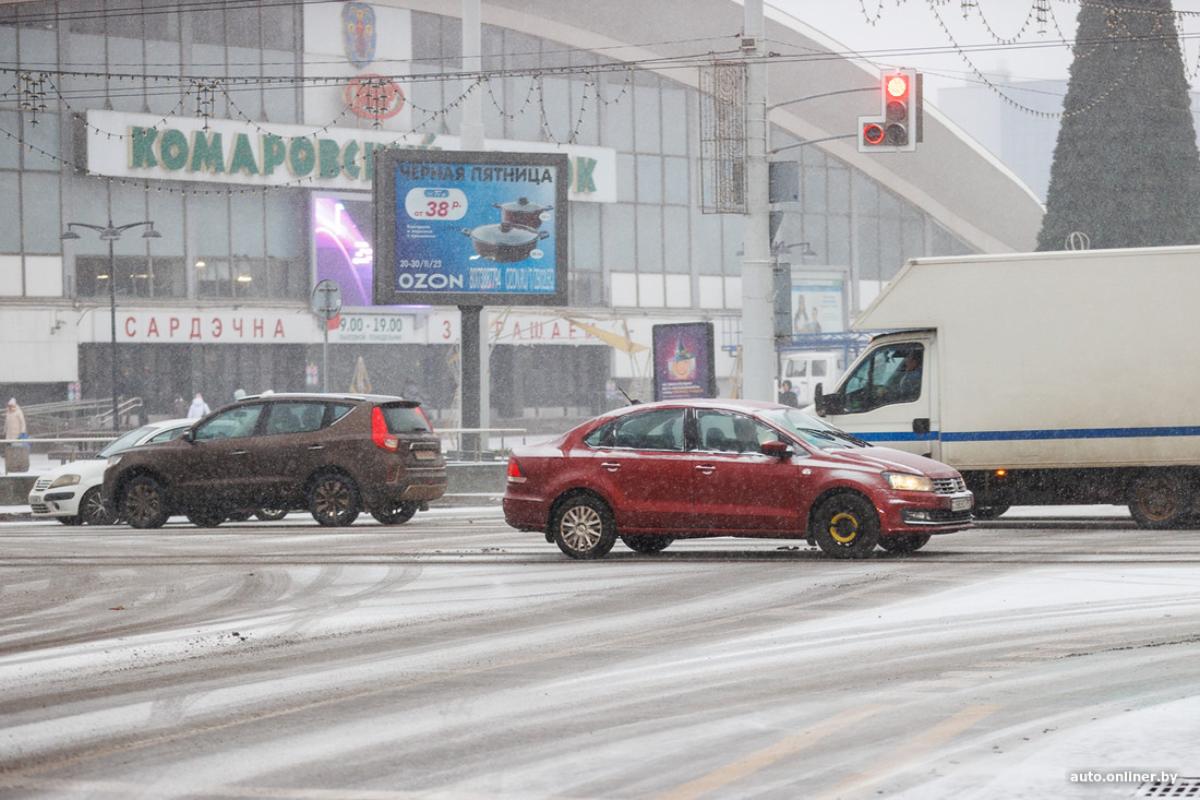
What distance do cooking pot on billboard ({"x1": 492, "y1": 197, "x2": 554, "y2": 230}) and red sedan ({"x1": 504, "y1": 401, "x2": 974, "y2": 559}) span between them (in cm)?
1766

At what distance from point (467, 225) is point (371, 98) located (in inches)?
1290

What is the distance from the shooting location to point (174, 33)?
64.4 metres

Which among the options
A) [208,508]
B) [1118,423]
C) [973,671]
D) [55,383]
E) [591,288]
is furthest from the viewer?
[591,288]

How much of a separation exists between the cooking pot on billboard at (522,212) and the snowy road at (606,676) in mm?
18308

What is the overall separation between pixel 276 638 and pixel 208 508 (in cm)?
1268

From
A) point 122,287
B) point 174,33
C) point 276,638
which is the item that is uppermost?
point 174,33

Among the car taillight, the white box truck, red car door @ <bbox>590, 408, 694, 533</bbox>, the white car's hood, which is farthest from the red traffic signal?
the white car's hood

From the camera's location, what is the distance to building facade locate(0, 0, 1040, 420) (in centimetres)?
6231

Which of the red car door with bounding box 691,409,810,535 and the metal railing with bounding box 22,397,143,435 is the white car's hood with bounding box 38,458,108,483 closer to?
the red car door with bounding box 691,409,810,535

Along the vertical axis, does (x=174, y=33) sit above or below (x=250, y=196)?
above

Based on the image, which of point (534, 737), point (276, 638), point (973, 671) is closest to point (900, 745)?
point (534, 737)

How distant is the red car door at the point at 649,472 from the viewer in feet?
57.0

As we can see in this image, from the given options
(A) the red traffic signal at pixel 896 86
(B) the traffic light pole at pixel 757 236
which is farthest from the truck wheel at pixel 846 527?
(B) the traffic light pole at pixel 757 236

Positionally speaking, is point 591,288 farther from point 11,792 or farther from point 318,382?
point 11,792
